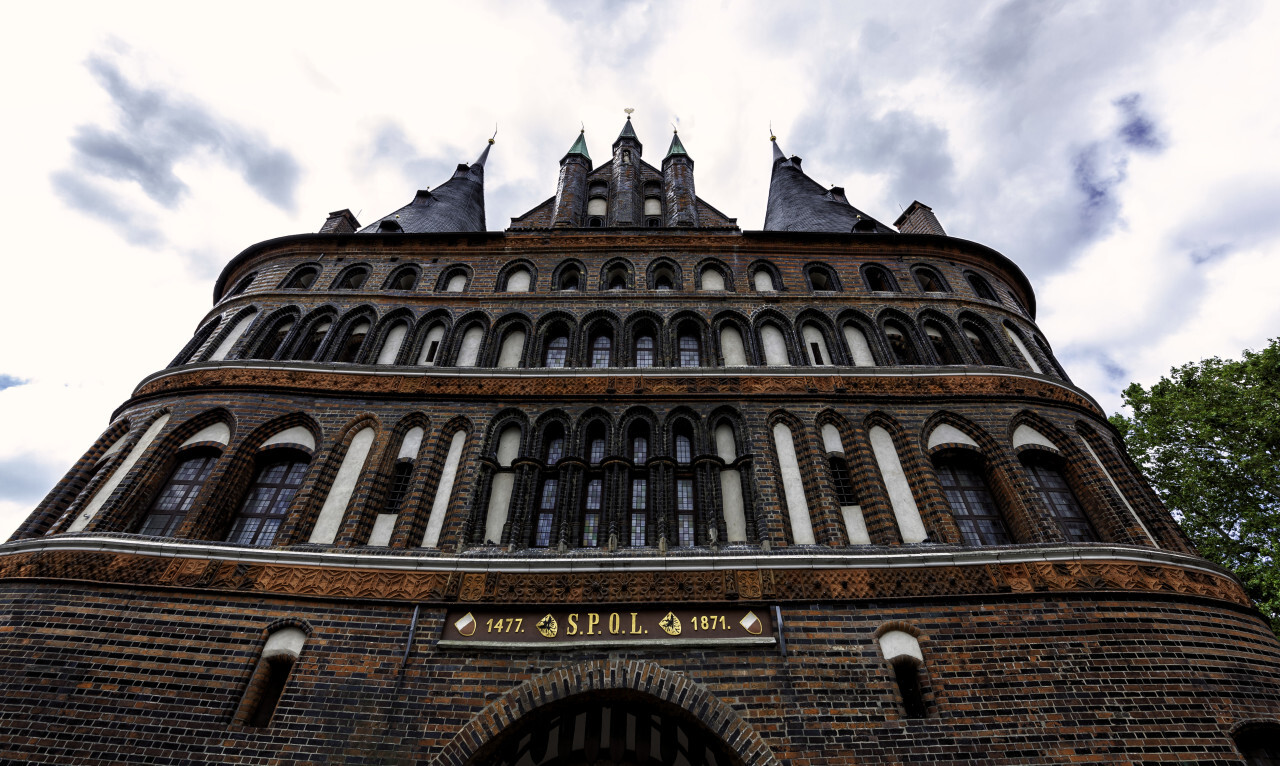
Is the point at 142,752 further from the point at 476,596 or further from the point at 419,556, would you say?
the point at 476,596

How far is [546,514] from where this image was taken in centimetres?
813

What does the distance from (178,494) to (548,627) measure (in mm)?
6588

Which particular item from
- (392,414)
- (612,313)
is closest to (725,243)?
(612,313)

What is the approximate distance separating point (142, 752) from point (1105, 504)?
1343 cm

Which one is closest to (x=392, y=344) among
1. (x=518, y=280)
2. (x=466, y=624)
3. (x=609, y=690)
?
(x=518, y=280)

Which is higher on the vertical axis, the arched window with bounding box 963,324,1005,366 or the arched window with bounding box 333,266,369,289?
the arched window with bounding box 333,266,369,289

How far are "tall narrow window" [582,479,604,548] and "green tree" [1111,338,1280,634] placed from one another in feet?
47.0

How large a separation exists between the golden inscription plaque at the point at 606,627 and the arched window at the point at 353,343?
6.20 m

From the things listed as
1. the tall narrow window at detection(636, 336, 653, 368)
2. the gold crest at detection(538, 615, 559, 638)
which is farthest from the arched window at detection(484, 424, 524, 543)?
the tall narrow window at detection(636, 336, 653, 368)

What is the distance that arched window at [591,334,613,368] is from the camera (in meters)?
10.4

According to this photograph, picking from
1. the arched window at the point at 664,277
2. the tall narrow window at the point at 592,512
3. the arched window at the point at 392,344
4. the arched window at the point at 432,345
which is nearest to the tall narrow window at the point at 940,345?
the arched window at the point at 664,277

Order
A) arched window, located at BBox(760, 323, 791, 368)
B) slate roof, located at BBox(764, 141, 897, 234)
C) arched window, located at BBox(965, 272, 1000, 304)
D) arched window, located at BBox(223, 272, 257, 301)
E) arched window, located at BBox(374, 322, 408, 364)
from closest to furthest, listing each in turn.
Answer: arched window, located at BBox(760, 323, 791, 368) < arched window, located at BBox(374, 322, 408, 364) < arched window, located at BBox(965, 272, 1000, 304) < arched window, located at BBox(223, 272, 257, 301) < slate roof, located at BBox(764, 141, 897, 234)

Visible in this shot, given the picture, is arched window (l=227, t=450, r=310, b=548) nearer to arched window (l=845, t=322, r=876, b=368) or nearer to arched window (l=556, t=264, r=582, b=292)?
arched window (l=556, t=264, r=582, b=292)

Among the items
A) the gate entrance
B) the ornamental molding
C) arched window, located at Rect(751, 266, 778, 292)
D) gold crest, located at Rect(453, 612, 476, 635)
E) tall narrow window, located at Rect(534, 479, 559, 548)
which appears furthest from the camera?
arched window, located at Rect(751, 266, 778, 292)
